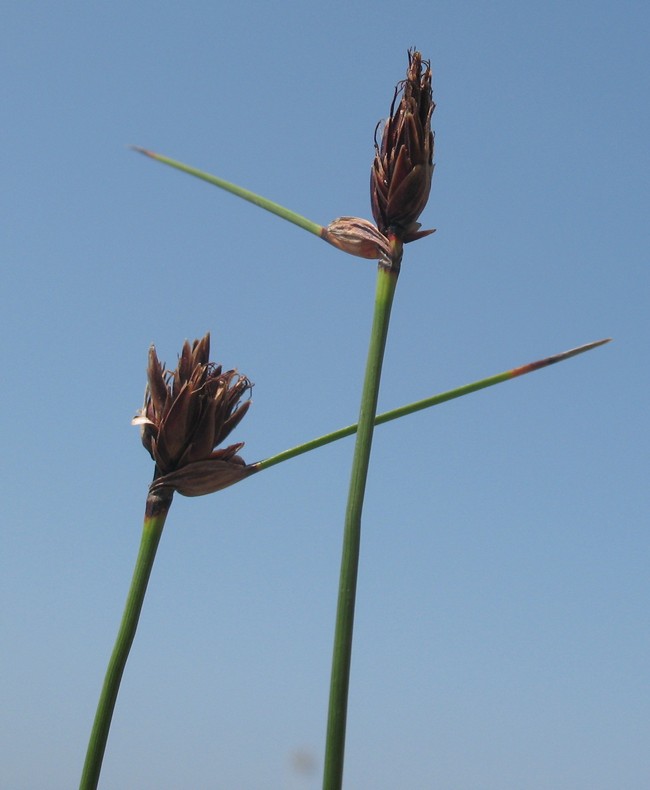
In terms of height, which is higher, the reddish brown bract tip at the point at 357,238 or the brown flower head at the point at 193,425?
the reddish brown bract tip at the point at 357,238

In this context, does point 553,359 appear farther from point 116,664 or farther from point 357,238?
point 116,664

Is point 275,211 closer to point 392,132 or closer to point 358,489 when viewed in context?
point 392,132

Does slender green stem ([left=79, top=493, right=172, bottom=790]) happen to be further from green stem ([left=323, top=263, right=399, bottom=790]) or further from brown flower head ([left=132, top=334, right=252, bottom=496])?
green stem ([left=323, top=263, right=399, bottom=790])

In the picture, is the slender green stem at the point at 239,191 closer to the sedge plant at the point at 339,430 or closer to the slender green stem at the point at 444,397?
the sedge plant at the point at 339,430

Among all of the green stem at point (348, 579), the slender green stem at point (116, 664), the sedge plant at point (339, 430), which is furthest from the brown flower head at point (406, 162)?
the slender green stem at point (116, 664)

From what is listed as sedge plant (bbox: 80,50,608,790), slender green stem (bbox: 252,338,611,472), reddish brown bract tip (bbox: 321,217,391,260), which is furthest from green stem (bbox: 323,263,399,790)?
reddish brown bract tip (bbox: 321,217,391,260)

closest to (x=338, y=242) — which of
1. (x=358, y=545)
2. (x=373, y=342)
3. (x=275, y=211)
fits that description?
(x=275, y=211)

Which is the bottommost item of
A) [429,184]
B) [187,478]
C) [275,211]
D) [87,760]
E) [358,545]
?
[87,760]
